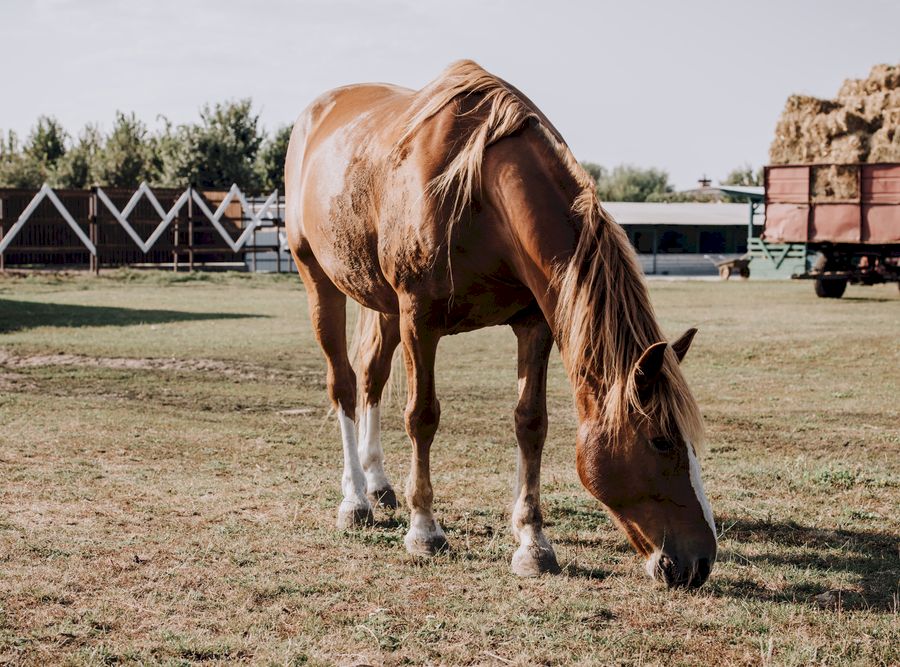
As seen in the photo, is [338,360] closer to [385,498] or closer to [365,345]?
[365,345]

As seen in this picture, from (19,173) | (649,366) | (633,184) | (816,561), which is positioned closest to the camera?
(649,366)

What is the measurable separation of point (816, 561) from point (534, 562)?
1.29 m

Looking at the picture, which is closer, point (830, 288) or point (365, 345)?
point (365, 345)

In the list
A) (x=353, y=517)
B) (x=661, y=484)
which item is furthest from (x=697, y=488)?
(x=353, y=517)

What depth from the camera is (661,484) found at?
344cm

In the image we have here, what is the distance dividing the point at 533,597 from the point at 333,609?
78 cm

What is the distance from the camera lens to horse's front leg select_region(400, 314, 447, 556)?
14.2ft

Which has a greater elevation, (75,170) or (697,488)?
(75,170)

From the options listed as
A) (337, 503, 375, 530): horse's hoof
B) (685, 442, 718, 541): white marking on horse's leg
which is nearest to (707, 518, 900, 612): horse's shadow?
(685, 442, 718, 541): white marking on horse's leg

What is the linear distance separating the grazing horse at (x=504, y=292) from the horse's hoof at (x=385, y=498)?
0.01m

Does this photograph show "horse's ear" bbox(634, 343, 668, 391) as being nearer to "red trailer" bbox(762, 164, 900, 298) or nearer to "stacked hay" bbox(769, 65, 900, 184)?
"red trailer" bbox(762, 164, 900, 298)

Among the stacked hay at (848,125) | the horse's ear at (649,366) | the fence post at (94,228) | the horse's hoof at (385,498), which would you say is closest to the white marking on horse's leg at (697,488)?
the horse's ear at (649,366)

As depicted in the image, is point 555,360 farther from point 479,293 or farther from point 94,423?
point 479,293

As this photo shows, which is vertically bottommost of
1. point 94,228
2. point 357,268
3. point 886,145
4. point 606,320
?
point 606,320
